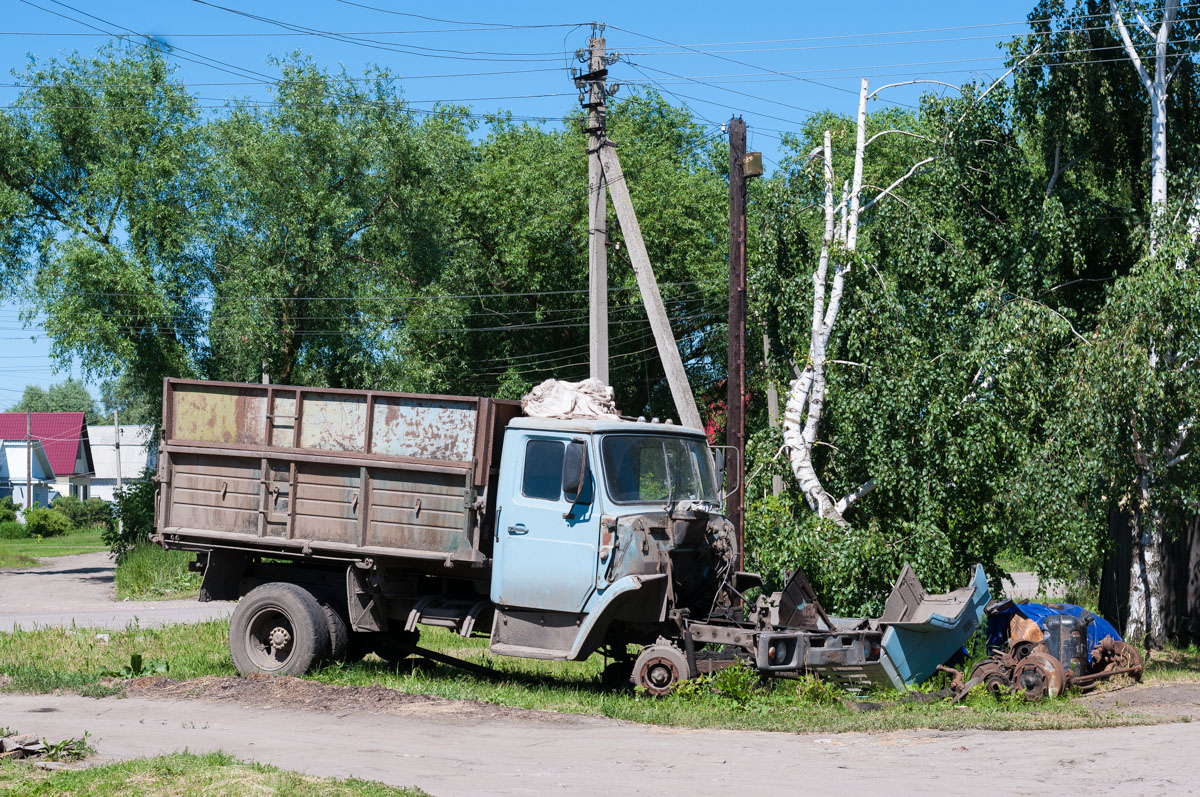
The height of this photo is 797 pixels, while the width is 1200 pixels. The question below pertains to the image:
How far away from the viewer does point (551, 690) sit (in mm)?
10828

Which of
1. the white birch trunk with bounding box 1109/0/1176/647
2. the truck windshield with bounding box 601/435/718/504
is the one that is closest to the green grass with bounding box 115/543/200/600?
the truck windshield with bounding box 601/435/718/504

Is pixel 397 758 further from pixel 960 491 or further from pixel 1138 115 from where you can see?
pixel 1138 115

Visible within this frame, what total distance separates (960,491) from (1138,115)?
220 inches

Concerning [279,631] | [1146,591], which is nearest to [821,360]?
[1146,591]

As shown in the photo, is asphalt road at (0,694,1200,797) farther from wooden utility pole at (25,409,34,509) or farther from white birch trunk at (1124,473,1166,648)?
wooden utility pole at (25,409,34,509)

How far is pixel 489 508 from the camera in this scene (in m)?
10.3

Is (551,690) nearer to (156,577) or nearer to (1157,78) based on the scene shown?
(1157,78)

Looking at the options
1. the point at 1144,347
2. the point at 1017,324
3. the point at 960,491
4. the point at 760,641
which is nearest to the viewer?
the point at 760,641

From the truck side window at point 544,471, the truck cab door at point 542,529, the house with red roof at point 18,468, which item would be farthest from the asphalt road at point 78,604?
the house with red roof at point 18,468

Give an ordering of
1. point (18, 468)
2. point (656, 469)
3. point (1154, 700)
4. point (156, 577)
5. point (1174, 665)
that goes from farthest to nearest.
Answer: point (18, 468) < point (156, 577) < point (1174, 665) < point (1154, 700) < point (656, 469)

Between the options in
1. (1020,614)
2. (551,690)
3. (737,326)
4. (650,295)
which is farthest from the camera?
(650,295)

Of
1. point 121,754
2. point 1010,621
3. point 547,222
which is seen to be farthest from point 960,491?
point 547,222

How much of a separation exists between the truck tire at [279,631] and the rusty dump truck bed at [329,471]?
1.58 ft

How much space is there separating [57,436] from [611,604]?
223 feet
